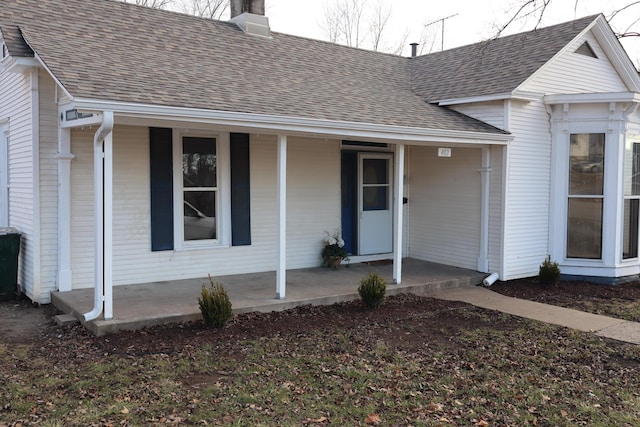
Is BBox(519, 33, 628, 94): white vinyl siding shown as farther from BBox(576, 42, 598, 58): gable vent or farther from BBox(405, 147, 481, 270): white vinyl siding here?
BBox(405, 147, 481, 270): white vinyl siding

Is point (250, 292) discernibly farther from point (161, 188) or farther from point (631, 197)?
point (631, 197)

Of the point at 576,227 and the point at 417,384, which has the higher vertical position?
the point at 576,227

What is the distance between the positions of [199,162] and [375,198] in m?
3.88

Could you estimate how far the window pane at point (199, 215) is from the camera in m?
8.72

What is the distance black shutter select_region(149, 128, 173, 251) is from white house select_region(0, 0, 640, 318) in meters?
0.02

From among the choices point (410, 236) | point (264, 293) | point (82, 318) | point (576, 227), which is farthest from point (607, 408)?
point (410, 236)

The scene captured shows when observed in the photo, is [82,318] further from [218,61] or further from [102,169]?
[218,61]

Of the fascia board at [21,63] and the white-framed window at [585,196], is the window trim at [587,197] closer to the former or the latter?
the white-framed window at [585,196]

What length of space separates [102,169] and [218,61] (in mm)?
3611

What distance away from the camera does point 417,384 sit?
495 cm

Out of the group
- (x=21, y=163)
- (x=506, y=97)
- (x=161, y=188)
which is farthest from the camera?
(x=506, y=97)

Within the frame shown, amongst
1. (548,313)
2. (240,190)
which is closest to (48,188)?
(240,190)

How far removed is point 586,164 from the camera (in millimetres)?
10078

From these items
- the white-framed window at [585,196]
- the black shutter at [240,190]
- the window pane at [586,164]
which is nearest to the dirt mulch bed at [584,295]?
the white-framed window at [585,196]
